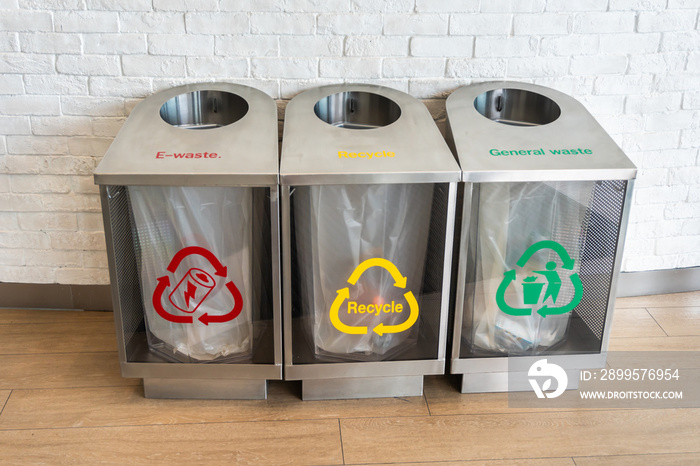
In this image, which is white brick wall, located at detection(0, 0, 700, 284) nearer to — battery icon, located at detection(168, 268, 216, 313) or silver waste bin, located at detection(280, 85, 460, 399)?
silver waste bin, located at detection(280, 85, 460, 399)

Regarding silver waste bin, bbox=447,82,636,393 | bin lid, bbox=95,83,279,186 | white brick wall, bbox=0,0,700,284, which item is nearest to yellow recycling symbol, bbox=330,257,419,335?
silver waste bin, bbox=447,82,636,393

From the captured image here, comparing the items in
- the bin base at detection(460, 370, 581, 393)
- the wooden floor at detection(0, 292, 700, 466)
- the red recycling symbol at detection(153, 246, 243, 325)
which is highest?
the red recycling symbol at detection(153, 246, 243, 325)

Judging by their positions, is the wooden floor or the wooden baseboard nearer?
the wooden floor

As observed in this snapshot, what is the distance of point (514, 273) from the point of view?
1783 mm

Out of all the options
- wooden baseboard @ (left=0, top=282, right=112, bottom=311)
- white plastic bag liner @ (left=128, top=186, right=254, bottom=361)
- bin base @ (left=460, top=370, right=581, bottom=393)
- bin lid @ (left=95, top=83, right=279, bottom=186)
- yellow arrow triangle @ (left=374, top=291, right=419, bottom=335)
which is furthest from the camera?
wooden baseboard @ (left=0, top=282, right=112, bottom=311)

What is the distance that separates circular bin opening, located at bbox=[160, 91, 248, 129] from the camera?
6.40ft

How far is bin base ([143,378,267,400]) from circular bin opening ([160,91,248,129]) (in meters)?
0.71

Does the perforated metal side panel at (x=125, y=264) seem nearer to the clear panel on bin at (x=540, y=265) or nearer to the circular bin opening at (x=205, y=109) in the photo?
the circular bin opening at (x=205, y=109)

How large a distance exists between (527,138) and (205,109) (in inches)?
35.0

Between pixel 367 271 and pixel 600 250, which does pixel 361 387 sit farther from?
pixel 600 250

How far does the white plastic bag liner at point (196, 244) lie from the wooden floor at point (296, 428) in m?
0.20

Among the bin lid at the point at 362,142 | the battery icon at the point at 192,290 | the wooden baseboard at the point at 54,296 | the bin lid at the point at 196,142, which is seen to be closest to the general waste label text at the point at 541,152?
the bin lid at the point at 362,142

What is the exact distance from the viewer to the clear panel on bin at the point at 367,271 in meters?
1.70

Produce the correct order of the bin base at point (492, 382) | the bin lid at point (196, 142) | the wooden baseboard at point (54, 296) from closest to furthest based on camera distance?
1. the bin lid at point (196, 142)
2. the bin base at point (492, 382)
3. the wooden baseboard at point (54, 296)
